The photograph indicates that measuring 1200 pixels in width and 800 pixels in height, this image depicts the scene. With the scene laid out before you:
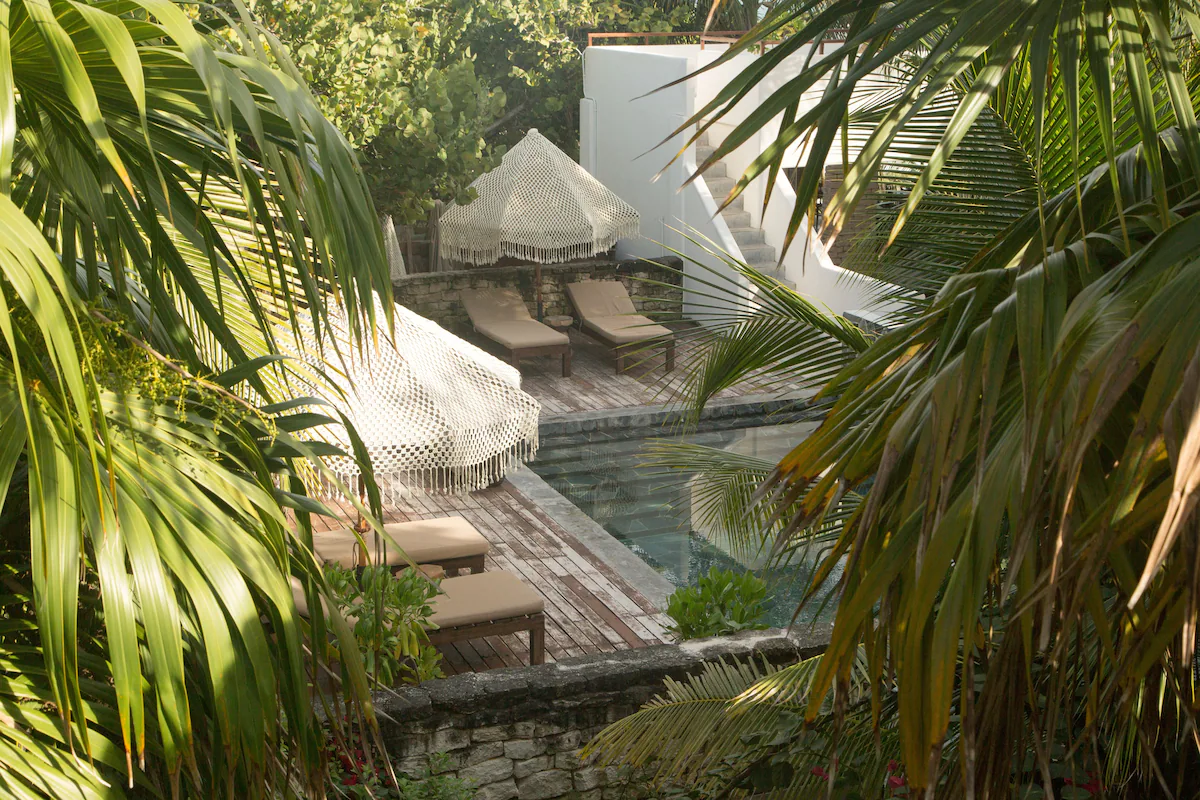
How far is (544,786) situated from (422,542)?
2.38 metres

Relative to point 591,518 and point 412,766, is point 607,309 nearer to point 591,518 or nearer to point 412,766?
point 591,518

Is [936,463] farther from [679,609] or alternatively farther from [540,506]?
[540,506]

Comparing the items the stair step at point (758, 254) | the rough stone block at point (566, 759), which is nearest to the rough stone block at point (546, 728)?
the rough stone block at point (566, 759)

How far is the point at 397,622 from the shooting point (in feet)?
17.1

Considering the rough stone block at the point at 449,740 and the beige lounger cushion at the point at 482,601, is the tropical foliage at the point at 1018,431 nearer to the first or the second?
the rough stone block at the point at 449,740

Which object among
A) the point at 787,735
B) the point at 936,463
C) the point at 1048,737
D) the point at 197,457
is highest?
the point at 936,463

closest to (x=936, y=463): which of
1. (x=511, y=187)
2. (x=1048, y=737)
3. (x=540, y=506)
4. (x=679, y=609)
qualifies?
(x=1048, y=737)

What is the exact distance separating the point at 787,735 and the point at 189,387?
7.13 ft

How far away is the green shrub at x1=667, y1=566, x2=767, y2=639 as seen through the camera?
5762 millimetres

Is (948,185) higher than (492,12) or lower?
lower

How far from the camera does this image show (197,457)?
196 centimetres

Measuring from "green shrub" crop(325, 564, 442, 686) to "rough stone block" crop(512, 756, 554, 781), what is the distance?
2.27 feet

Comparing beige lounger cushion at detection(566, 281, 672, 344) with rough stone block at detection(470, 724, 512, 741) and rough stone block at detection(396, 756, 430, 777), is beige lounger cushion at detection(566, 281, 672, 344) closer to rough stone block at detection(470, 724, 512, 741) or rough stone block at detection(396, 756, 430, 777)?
rough stone block at detection(470, 724, 512, 741)

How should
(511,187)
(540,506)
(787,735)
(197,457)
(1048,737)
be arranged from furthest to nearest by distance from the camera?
(511,187) → (540,506) → (787,735) → (197,457) → (1048,737)
